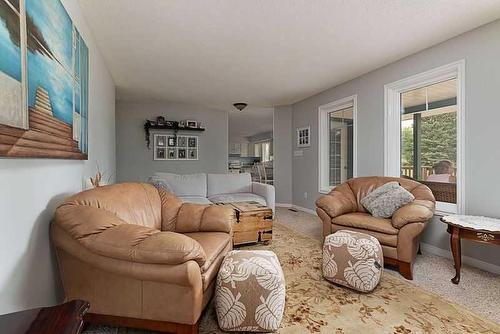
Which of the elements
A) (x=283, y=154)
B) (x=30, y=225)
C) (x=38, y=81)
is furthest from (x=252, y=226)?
(x=283, y=154)

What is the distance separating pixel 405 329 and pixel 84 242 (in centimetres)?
197

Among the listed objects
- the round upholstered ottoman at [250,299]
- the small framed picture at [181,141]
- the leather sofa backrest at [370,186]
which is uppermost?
the small framed picture at [181,141]

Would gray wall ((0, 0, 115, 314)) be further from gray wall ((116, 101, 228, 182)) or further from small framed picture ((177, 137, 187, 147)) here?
small framed picture ((177, 137, 187, 147))

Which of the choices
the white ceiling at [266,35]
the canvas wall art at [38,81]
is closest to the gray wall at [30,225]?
the canvas wall art at [38,81]

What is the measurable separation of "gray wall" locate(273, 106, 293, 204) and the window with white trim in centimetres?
110

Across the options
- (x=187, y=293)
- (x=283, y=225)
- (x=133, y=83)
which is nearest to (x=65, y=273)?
(x=187, y=293)

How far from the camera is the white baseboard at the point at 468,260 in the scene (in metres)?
2.47

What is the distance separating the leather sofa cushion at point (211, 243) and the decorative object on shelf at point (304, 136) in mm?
3677

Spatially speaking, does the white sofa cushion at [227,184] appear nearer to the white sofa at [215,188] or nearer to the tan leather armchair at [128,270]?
the white sofa at [215,188]

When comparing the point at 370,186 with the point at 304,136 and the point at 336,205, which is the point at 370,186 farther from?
the point at 304,136

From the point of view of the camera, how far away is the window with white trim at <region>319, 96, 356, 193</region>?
4562mm

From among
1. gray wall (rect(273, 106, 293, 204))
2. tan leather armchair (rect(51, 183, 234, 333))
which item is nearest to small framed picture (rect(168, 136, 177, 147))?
gray wall (rect(273, 106, 293, 204))

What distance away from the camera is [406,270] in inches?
93.9

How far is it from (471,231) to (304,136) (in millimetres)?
3697
